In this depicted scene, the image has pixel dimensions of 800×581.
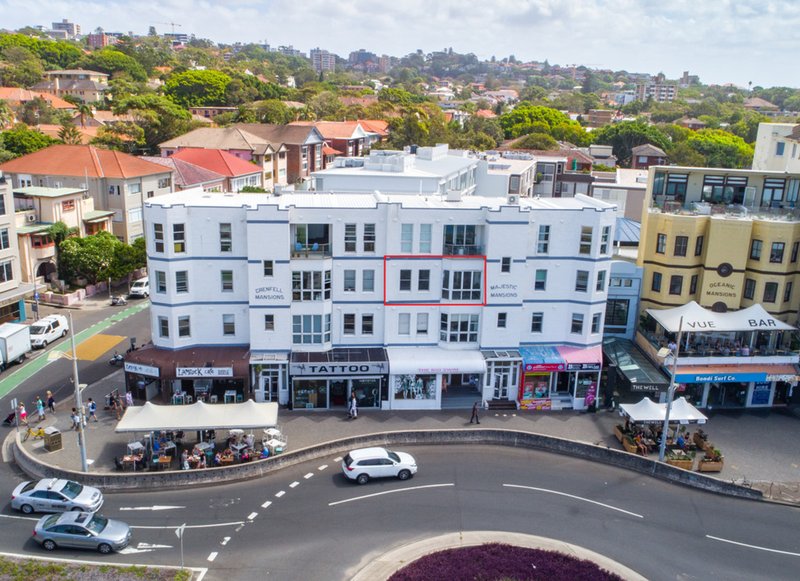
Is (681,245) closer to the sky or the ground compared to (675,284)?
closer to the sky

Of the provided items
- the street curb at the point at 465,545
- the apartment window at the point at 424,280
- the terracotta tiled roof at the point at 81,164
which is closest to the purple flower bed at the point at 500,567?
the street curb at the point at 465,545

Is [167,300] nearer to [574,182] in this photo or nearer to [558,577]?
[558,577]

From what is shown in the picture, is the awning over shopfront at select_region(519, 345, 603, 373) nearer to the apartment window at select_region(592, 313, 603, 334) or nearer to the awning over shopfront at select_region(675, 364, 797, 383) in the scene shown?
the apartment window at select_region(592, 313, 603, 334)

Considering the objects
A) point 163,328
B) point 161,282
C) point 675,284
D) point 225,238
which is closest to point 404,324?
point 225,238

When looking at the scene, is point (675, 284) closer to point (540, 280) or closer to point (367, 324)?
point (540, 280)

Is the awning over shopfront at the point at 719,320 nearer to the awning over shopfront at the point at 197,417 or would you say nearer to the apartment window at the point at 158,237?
the awning over shopfront at the point at 197,417
